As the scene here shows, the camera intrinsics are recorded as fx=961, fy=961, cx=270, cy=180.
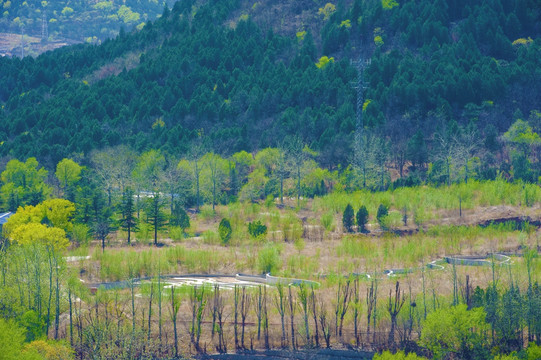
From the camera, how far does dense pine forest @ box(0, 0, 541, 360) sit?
50.3m

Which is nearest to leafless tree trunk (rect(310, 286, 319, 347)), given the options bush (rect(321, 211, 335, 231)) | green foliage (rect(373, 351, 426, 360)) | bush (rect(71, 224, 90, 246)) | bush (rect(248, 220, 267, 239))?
green foliage (rect(373, 351, 426, 360))

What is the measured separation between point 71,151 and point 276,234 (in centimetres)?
3253

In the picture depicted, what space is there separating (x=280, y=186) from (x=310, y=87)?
72.7 feet

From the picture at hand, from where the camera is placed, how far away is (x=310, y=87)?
100625 mm

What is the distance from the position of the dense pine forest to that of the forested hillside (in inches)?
10.5

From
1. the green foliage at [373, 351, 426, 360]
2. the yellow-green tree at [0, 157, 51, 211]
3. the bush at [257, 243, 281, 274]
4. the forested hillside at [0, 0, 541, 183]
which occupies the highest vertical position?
the forested hillside at [0, 0, 541, 183]

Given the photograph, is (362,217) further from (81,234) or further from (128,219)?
(81,234)

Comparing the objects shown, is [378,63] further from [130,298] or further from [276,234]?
[130,298]

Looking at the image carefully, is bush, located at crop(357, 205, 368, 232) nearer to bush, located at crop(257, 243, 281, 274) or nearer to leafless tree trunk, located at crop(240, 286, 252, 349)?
bush, located at crop(257, 243, 281, 274)

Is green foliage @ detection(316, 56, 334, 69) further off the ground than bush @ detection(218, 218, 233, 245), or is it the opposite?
green foliage @ detection(316, 56, 334, 69)

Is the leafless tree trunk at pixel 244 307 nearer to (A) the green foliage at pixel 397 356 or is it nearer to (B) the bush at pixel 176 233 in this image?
(A) the green foliage at pixel 397 356

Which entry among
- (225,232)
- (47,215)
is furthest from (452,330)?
(47,215)

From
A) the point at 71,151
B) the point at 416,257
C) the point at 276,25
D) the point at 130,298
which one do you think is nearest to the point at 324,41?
the point at 276,25

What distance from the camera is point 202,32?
392 ft
